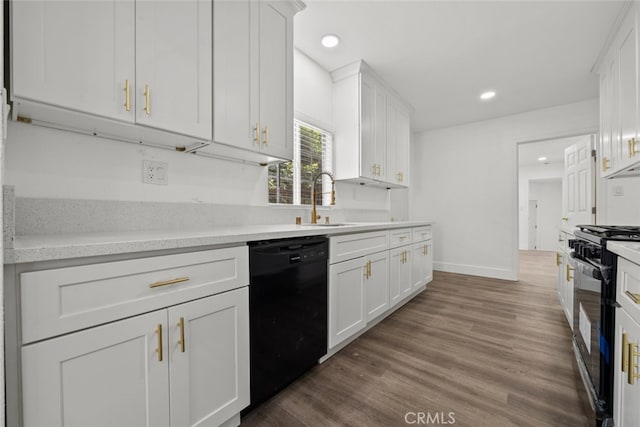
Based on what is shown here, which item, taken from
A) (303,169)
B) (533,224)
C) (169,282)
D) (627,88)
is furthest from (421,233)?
(533,224)

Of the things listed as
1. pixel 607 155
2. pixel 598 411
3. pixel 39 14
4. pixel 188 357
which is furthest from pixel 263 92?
pixel 607 155

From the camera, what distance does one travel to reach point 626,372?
3.16ft

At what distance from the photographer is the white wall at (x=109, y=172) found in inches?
45.2

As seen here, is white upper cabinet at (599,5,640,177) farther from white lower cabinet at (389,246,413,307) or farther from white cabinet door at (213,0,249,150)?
white cabinet door at (213,0,249,150)

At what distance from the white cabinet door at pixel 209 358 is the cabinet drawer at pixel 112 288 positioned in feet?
0.24

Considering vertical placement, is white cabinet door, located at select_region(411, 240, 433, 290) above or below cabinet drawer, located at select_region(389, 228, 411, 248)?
below

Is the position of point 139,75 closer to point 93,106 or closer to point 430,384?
point 93,106

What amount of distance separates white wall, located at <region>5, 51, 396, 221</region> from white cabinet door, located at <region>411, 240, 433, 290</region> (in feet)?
6.05

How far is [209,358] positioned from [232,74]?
1480 mm

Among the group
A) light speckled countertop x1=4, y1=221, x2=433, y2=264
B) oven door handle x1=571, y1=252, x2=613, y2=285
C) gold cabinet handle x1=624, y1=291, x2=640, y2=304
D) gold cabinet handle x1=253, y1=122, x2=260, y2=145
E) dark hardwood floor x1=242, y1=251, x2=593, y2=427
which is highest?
gold cabinet handle x1=253, y1=122, x2=260, y2=145

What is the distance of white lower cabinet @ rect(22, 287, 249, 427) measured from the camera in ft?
2.46

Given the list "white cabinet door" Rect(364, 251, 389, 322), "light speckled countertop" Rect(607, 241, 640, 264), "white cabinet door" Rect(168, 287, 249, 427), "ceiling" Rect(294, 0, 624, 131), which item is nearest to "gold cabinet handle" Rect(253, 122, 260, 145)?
"white cabinet door" Rect(168, 287, 249, 427)

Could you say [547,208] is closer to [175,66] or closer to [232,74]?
[232,74]

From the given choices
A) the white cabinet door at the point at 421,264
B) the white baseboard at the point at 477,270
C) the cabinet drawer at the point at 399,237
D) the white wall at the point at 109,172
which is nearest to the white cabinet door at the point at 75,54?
the white wall at the point at 109,172
